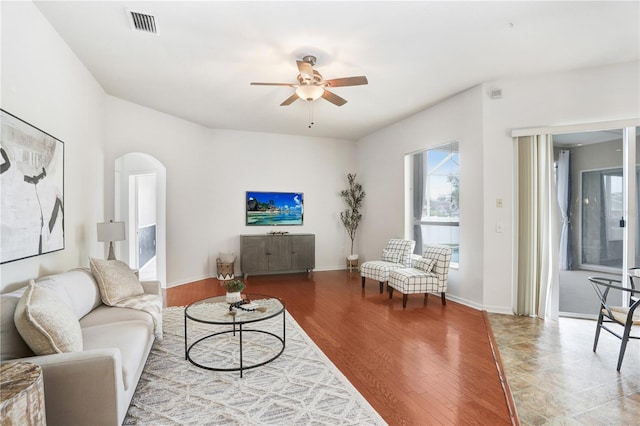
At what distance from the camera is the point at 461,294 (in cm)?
441

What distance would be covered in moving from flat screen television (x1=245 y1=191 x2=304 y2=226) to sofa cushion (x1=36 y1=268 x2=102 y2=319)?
12.2 feet

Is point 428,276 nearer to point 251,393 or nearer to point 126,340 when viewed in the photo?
point 251,393

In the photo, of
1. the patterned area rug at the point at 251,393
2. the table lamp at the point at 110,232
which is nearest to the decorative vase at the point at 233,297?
the patterned area rug at the point at 251,393

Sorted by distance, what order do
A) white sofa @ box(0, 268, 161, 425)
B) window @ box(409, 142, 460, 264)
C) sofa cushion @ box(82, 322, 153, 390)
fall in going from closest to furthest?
1. white sofa @ box(0, 268, 161, 425)
2. sofa cushion @ box(82, 322, 153, 390)
3. window @ box(409, 142, 460, 264)

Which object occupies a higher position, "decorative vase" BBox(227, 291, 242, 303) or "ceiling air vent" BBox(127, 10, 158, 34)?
"ceiling air vent" BBox(127, 10, 158, 34)

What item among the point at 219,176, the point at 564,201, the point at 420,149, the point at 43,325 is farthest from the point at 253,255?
the point at 564,201

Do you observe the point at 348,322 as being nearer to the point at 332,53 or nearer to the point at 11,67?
the point at 332,53

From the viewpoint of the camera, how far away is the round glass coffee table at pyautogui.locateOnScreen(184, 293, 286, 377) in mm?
2557

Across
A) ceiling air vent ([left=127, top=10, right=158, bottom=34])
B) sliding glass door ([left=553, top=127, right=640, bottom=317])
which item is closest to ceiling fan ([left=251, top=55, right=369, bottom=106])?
ceiling air vent ([left=127, top=10, right=158, bottom=34])

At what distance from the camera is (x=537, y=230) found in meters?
3.82

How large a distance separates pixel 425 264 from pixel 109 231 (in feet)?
13.8

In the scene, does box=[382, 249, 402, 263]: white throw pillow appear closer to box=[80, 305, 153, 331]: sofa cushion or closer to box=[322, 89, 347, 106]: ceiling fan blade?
box=[322, 89, 347, 106]: ceiling fan blade

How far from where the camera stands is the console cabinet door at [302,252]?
6328mm

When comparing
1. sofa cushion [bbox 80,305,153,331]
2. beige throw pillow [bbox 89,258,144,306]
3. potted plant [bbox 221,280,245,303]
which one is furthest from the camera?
potted plant [bbox 221,280,245,303]
